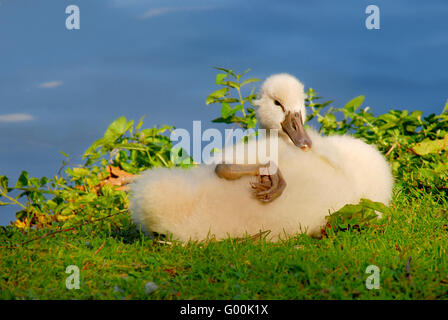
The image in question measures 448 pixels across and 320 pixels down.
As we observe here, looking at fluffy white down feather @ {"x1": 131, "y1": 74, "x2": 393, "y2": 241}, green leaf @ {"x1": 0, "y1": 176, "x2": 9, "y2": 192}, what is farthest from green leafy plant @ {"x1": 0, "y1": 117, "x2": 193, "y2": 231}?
fluffy white down feather @ {"x1": 131, "y1": 74, "x2": 393, "y2": 241}

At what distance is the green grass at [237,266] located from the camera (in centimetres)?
346

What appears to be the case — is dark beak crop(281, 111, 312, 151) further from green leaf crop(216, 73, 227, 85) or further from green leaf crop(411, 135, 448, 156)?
green leaf crop(411, 135, 448, 156)

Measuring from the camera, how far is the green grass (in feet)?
11.3

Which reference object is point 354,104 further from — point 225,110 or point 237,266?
point 237,266

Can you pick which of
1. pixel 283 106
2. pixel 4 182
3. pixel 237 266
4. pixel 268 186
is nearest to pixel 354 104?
pixel 283 106

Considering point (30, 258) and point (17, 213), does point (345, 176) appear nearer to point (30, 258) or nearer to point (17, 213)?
point (30, 258)

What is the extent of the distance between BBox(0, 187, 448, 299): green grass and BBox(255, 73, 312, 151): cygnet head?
0.99 m

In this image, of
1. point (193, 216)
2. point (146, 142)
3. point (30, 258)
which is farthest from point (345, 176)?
point (146, 142)

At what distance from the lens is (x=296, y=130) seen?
4609mm

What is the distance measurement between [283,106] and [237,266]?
5.54 ft

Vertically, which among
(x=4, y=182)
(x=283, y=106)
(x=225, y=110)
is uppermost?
(x=225, y=110)

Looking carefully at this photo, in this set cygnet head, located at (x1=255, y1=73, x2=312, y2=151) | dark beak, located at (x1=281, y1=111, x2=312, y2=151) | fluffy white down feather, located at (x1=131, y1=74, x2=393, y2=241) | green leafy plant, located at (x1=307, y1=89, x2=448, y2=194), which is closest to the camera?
fluffy white down feather, located at (x1=131, y1=74, x2=393, y2=241)

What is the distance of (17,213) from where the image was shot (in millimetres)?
6676

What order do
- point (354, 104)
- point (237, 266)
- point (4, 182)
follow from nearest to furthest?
1. point (237, 266)
2. point (4, 182)
3. point (354, 104)
